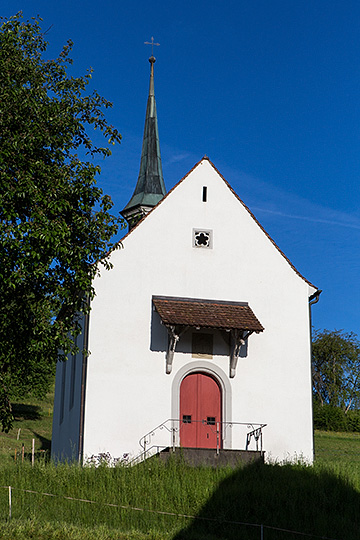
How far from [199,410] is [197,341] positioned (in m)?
2.18

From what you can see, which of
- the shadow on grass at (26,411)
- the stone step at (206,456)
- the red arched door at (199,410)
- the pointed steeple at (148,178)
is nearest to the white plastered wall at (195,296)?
the red arched door at (199,410)

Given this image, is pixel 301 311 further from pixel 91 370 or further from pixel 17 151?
pixel 17 151

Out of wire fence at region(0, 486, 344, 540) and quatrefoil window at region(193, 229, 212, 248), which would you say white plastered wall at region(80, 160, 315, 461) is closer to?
quatrefoil window at region(193, 229, 212, 248)

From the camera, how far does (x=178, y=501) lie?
1580 centimetres

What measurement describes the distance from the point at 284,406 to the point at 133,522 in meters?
8.50

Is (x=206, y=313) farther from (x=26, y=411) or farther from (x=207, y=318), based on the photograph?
(x=26, y=411)

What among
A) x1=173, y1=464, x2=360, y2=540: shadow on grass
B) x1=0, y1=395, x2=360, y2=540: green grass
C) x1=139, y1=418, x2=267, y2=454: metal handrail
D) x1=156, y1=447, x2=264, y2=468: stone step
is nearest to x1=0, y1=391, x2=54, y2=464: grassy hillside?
x1=139, y1=418, x2=267, y2=454: metal handrail

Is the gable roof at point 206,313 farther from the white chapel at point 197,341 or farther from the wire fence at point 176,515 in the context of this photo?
the wire fence at point 176,515

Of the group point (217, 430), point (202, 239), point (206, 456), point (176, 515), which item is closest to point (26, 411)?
point (202, 239)

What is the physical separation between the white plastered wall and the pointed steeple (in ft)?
28.2

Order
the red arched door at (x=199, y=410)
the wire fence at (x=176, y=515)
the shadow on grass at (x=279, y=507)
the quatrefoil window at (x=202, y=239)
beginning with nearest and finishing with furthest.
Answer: the wire fence at (x=176, y=515), the shadow on grass at (x=279, y=507), the red arched door at (x=199, y=410), the quatrefoil window at (x=202, y=239)

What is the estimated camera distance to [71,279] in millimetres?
17453

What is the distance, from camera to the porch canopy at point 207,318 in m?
20.7

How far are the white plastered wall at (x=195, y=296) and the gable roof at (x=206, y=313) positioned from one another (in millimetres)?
317
